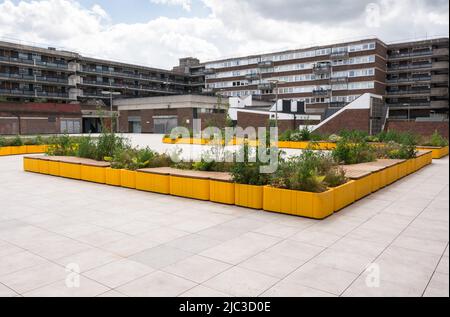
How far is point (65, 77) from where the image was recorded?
230ft

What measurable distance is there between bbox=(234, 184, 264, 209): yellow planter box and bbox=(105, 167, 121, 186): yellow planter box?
4830mm

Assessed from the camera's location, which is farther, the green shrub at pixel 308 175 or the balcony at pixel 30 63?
the balcony at pixel 30 63

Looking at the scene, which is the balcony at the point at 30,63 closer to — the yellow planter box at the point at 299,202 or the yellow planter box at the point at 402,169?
the yellow planter box at the point at 402,169

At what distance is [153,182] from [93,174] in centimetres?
A: 324

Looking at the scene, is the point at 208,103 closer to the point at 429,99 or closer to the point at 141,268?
the point at 429,99

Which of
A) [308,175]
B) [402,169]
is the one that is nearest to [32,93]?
[402,169]

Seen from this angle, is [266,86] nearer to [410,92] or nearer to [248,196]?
[410,92]

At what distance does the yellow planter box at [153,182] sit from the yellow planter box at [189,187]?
230mm

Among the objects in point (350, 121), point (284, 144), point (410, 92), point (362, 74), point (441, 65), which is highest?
point (362, 74)

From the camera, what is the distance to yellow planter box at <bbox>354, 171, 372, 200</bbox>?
10507 millimetres

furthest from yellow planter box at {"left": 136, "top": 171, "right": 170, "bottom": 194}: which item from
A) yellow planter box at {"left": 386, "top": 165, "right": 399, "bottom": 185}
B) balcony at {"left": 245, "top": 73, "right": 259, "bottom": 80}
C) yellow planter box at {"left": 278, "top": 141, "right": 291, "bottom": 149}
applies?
balcony at {"left": 245, "top": 73, "right": 259, "bottom": 80}

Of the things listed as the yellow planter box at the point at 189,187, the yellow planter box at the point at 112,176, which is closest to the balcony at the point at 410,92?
the yellow planter box at the point at 112,176

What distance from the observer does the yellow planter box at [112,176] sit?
42.1ft
